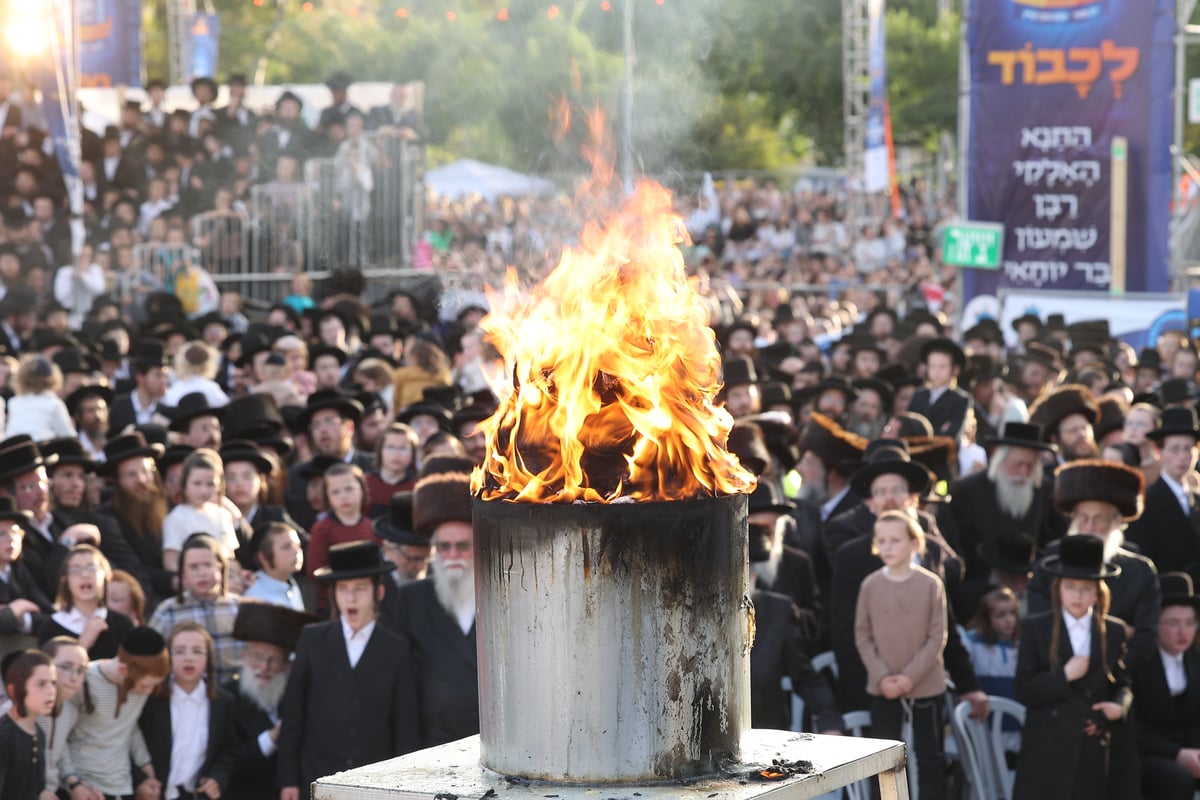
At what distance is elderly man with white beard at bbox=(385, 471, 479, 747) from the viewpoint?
796 centimetres

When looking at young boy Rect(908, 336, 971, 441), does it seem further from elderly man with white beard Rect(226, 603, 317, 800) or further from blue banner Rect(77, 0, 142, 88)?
Answer: blue banner Rect(77, 0, 142, 88)

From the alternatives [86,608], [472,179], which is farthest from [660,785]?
[472,179]

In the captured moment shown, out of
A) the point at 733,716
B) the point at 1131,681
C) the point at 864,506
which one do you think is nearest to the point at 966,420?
the point at 864,506

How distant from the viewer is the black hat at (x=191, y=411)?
39.2 feet

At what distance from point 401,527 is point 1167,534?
4.69 metres

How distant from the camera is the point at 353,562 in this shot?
27.4 feet

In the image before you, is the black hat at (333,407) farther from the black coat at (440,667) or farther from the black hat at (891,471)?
the black coat at (440,667)

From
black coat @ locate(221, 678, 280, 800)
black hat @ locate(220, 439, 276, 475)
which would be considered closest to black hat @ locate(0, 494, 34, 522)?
black coat @ locate(221, 678, 280, 800)

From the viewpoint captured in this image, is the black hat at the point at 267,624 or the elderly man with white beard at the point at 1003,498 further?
the elderly man with white beard at the point at 1003,498

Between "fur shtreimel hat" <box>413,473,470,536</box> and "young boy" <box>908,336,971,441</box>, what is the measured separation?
6.00m

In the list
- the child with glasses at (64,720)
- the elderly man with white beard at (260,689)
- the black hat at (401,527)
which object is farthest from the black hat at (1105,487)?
the child with glasses at (64,720)

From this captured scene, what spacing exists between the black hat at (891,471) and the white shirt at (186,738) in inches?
139

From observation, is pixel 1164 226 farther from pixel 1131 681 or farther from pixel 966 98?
pixel 1131 681

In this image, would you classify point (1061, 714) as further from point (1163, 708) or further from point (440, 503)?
point (440, 503)
